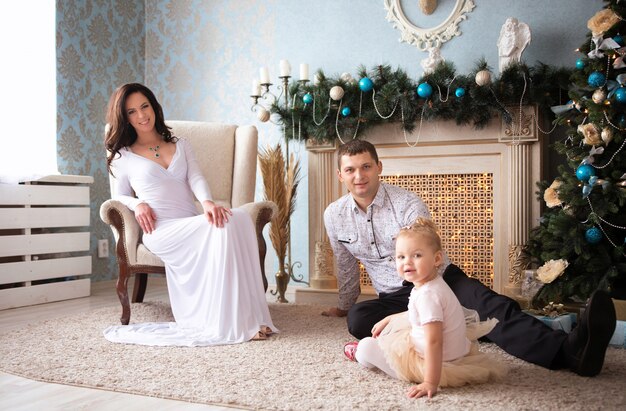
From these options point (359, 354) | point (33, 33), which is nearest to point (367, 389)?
point (359, 354)

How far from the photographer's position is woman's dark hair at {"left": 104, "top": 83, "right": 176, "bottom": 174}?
3.05 meters

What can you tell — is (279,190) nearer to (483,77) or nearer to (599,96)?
(483,77)

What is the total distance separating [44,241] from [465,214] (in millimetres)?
2519

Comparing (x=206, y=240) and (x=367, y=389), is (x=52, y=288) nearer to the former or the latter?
(x=206, y=240)

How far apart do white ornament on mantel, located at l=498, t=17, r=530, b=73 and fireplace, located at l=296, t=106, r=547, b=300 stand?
0.29 metres

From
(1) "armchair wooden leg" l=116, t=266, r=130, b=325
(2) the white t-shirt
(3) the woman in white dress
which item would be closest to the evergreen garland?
(3) the woman in white dress

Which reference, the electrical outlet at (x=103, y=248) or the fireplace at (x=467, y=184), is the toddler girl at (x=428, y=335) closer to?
the fireplace at (x=467, y=184)

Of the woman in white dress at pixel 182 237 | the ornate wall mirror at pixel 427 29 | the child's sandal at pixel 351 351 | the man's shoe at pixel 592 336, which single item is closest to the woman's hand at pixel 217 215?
the woman in white dress at pixel 182 237

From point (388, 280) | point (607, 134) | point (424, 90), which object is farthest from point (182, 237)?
point (607, 134)

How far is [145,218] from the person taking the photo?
2953 mm

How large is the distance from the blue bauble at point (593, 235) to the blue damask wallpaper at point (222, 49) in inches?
45.0

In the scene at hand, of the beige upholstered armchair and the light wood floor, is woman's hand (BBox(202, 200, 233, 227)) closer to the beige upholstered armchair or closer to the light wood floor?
the beige upholstered armchair

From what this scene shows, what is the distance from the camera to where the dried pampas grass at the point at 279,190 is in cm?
398

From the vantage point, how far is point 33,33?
410 cm
